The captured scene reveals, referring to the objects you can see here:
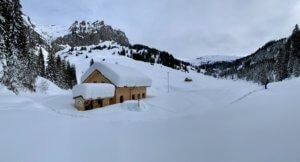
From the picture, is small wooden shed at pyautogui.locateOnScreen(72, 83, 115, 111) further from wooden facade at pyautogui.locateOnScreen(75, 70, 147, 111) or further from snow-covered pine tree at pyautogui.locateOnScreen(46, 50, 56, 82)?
snow-covered pine tree at pyautogui.locateOnScreen(46, 50, 56, 82)

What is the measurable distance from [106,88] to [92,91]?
3.09 m

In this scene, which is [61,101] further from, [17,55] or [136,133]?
[136,133]

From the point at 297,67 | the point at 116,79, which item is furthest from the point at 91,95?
the point at 297,67

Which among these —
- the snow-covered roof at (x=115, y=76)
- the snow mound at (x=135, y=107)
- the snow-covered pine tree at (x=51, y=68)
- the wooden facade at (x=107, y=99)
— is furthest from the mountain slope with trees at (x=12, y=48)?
the snow-covered pine tree at (x=51, y=68)

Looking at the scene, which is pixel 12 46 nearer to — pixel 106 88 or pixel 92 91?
pixel 92 91

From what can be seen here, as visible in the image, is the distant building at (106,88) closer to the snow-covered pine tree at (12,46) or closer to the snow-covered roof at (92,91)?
the snow-covered roof at (92,91)

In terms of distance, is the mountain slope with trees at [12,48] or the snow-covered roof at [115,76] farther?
the snow-covered roof at [115,76]

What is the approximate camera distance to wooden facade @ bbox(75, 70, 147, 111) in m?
30.4

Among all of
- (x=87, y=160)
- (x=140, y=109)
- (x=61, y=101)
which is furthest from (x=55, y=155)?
(x=61, y=101)

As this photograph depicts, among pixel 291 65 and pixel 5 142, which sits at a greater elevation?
pixel 291 65

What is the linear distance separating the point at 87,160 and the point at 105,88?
2613 cm

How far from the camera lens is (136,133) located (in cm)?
1088

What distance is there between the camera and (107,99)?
3400 centimetres

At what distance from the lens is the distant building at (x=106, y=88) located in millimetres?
30069
